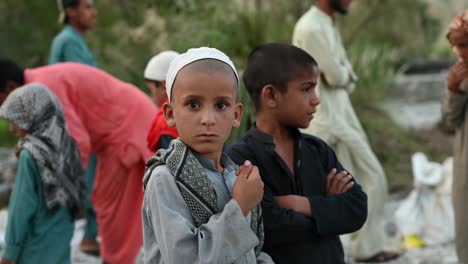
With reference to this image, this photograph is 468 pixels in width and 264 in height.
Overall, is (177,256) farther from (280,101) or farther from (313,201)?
(280,101)

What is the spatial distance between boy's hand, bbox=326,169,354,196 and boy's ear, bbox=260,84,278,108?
0.34 m

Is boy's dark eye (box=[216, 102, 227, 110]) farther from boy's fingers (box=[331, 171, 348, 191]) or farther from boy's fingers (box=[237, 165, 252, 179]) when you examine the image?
boy's fingers (box=[331, 171, 348, 191])

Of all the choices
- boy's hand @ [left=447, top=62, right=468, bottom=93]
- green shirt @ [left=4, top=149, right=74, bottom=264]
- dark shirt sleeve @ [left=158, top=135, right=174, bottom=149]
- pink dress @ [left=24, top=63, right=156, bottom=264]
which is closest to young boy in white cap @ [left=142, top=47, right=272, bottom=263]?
dark shirt sleeve @ [left=158, top=135, right=174, bottom=149]

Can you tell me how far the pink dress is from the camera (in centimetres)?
497

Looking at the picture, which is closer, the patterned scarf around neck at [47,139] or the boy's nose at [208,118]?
the boy's nose at [208,118]

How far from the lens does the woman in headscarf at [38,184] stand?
4.01 metres

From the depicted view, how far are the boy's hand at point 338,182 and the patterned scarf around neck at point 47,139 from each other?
166 cm

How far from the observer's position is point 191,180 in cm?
243

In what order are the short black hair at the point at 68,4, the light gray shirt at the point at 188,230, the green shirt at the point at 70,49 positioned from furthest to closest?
the short black hair at the point at 68,4 → the green shirt at the point at 70,49 → the light gray shirt at the point at 188,230

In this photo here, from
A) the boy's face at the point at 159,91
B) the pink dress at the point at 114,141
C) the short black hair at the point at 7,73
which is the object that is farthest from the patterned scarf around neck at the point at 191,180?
the pink dress at the point at 114,141

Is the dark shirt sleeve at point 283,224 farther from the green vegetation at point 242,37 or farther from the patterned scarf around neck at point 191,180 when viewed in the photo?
the green vegetation at point 242,37

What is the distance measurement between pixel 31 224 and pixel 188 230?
6.39ft

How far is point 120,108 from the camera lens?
5078 mm

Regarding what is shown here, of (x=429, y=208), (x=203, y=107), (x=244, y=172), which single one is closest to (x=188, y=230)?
(x=244, y=172)
